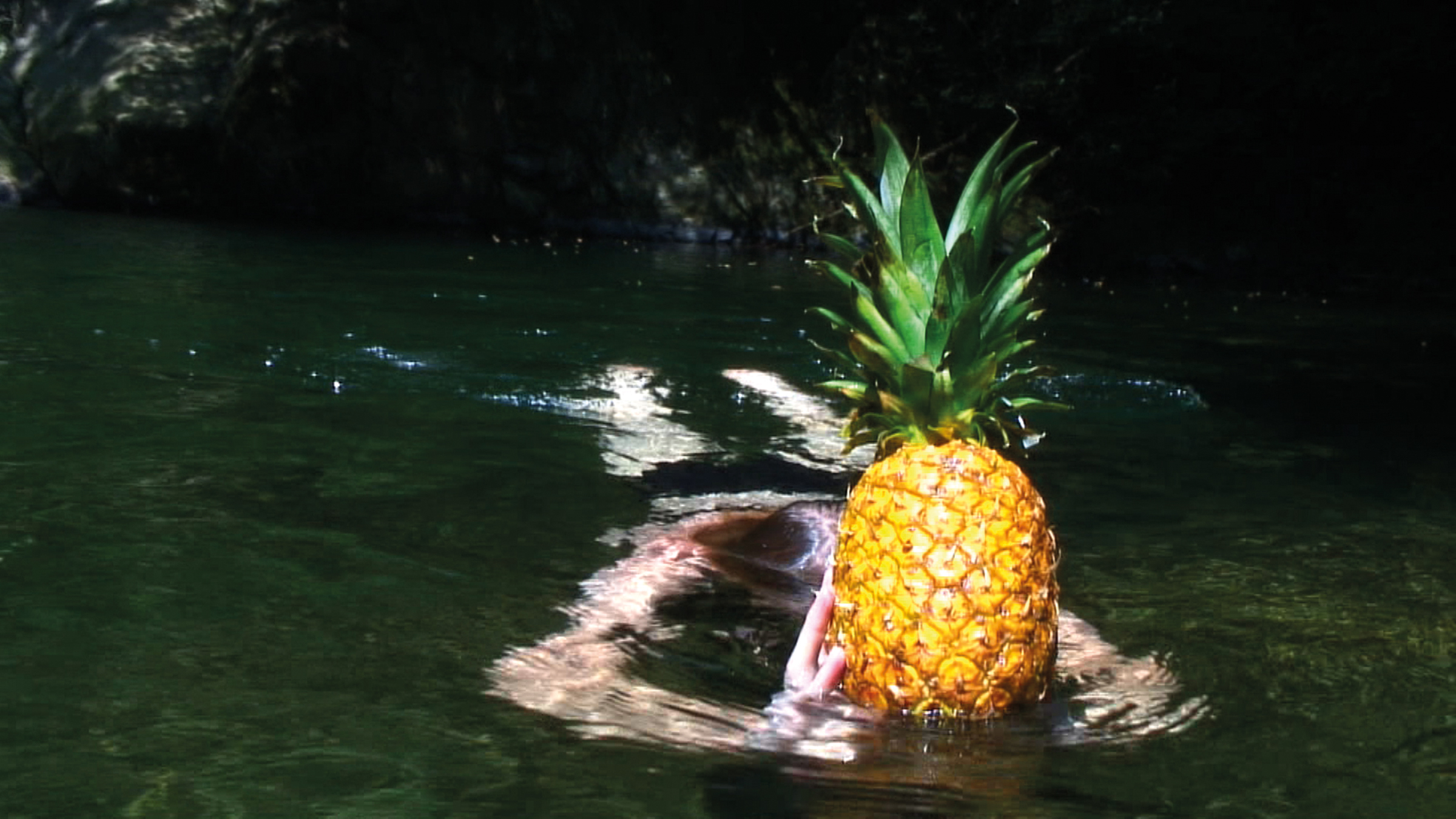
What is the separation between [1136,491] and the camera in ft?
27.7

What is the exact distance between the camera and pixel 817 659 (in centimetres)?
475

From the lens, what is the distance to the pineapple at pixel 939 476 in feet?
14.0

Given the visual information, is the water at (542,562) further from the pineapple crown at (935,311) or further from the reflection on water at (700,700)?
the pineapple crown at (935,311)

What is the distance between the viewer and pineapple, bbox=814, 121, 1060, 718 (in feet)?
14.0

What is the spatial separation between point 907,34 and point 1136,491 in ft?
57.2

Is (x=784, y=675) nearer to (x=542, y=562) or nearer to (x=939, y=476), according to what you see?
(x=939, y=476)

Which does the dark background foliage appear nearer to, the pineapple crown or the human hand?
the pineapple crown

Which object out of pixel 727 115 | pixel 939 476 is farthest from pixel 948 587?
pixel 727 115

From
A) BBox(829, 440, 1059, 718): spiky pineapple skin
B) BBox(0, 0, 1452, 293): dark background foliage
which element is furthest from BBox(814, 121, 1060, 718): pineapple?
BBox(0, 0, 1452, 293): dark background foliage

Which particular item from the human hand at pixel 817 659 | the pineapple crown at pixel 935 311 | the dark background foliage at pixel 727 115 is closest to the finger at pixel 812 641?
the human hand at pixel 817 659

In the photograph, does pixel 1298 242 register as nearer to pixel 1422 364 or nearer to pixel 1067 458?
pixel 1422 364

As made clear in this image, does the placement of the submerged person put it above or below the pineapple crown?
below

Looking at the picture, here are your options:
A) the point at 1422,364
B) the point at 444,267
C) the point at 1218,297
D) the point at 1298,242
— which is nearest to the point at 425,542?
the point at 1422,364

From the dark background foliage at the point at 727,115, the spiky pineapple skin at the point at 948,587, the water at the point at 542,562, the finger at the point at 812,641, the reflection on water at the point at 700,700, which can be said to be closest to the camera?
the water at the point at 542,562
